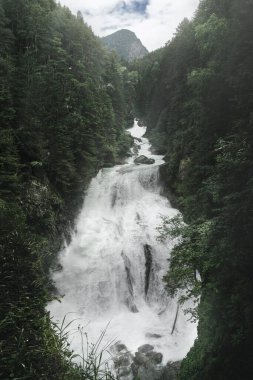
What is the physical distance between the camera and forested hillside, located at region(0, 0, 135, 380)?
7309mm

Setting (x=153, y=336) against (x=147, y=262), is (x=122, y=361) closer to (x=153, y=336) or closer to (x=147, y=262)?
(x=153, y=336)

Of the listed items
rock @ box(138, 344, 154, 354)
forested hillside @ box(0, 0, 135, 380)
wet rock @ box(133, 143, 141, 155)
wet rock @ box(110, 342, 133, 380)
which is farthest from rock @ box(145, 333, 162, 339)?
wet rock @ box(133, 143, 141, 155)

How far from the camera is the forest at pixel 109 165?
791 cm

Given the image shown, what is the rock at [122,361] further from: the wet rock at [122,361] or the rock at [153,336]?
the rock at [153,336]

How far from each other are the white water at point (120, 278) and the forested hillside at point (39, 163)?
5.57ft

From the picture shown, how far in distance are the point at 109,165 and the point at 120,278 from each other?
17363 millimetres

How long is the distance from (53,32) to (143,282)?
30641 millimetres

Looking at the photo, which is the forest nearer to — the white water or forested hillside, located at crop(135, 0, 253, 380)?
forested hillside, located at crop(135, 0, 253, 380)

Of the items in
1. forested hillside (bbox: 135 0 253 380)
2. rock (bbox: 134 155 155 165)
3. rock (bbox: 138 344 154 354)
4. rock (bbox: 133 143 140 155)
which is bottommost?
rock (bbox: 138 344 154 354)

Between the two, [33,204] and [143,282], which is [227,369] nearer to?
[143,282]

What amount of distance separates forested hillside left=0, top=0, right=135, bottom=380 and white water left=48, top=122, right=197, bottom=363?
170 centimetres

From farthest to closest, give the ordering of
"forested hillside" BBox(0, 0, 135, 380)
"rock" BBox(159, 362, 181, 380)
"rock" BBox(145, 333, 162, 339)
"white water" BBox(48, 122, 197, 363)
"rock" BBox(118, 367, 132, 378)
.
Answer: "white water" BBox(48, 122, 197, 363) → "rock" BBox(145, 333, 162, 339) → "rock" BBox(118, 367, 132, 378) → "rock" BBox(159, 362, 181, 380) → "forested hillside" BBox(0, 0, 135, 380)

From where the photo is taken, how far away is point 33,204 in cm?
1912

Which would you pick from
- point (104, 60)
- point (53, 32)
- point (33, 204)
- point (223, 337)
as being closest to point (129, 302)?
point (33, 204)
